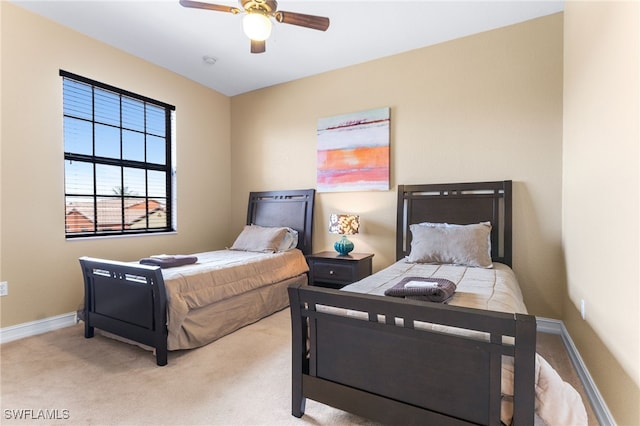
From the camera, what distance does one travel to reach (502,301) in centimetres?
174

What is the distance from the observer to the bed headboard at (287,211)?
407 centimetres

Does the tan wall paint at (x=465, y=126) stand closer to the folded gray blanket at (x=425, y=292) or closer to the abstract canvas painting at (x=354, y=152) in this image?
the abstract canvas painting at (x=354, y=152)

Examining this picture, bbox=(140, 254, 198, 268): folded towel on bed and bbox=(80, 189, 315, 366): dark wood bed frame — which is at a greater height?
bbox=(140, 254, 198, 268): folded towel on bed

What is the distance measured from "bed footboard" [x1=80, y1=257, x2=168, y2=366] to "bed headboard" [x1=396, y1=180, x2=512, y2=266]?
2.32 metres

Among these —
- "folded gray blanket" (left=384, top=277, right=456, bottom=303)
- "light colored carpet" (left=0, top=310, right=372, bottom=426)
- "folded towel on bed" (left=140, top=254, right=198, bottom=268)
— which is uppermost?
"folded gray blanket" (left=384, top=277, right=456, bottom=303)

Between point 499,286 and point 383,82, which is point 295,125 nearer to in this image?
point 383,82

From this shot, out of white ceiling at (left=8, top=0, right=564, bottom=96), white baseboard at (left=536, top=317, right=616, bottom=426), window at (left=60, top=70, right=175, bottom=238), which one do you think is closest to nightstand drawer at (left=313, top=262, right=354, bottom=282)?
white baseboard at (left=536, top=317, right=616, bottom=426)

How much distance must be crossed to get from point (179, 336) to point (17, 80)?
263cm

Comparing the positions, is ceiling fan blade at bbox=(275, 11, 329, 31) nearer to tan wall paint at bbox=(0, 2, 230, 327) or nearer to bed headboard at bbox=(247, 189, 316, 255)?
bed headboard at bbox=(247, 189, 316, 255)

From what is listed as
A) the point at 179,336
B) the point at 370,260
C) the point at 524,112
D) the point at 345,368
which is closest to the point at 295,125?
the point at 370,260

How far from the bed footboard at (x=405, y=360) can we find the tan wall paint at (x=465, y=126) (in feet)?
6.97

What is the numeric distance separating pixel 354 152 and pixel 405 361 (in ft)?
9.08

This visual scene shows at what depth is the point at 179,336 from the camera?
7.93 feet

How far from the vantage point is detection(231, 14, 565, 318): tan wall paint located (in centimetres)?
290
